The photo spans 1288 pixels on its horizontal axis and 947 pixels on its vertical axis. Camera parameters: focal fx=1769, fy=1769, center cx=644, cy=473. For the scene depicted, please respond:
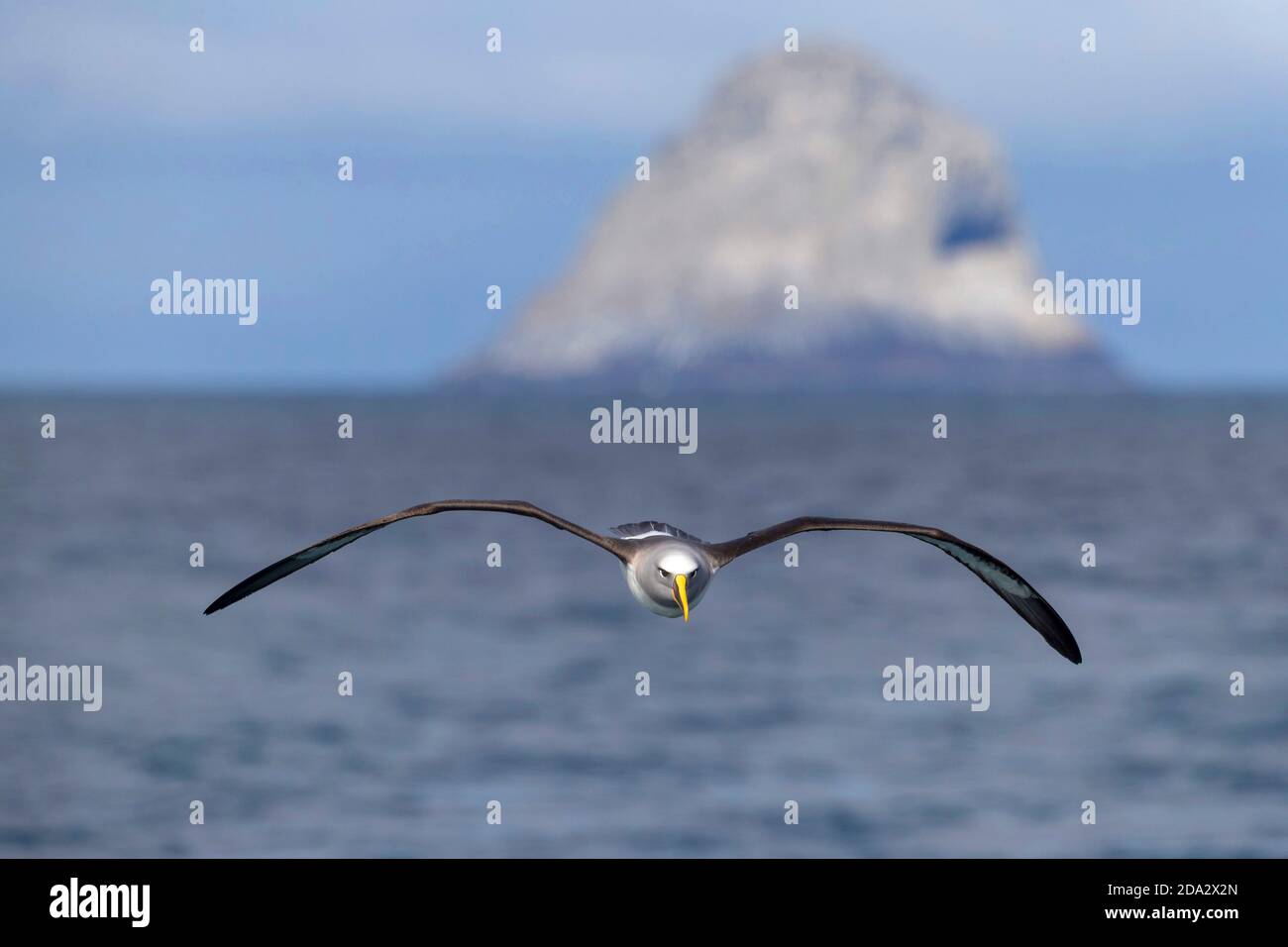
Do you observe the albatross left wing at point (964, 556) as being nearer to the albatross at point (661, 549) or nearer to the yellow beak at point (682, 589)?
the albatross at point (661, 549)

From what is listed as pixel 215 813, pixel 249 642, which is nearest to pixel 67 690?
pixel 249 642

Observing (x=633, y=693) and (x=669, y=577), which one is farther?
(x=633, y=693)

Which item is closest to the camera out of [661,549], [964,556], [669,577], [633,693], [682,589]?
[682,589]

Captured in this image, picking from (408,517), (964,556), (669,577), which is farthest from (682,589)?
(964,556)

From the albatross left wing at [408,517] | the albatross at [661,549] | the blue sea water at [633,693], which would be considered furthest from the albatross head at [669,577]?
the blue sea water at [633,693]

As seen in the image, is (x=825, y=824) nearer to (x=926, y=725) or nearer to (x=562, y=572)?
(x=926, y=725)

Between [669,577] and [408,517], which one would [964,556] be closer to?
[669,577]
